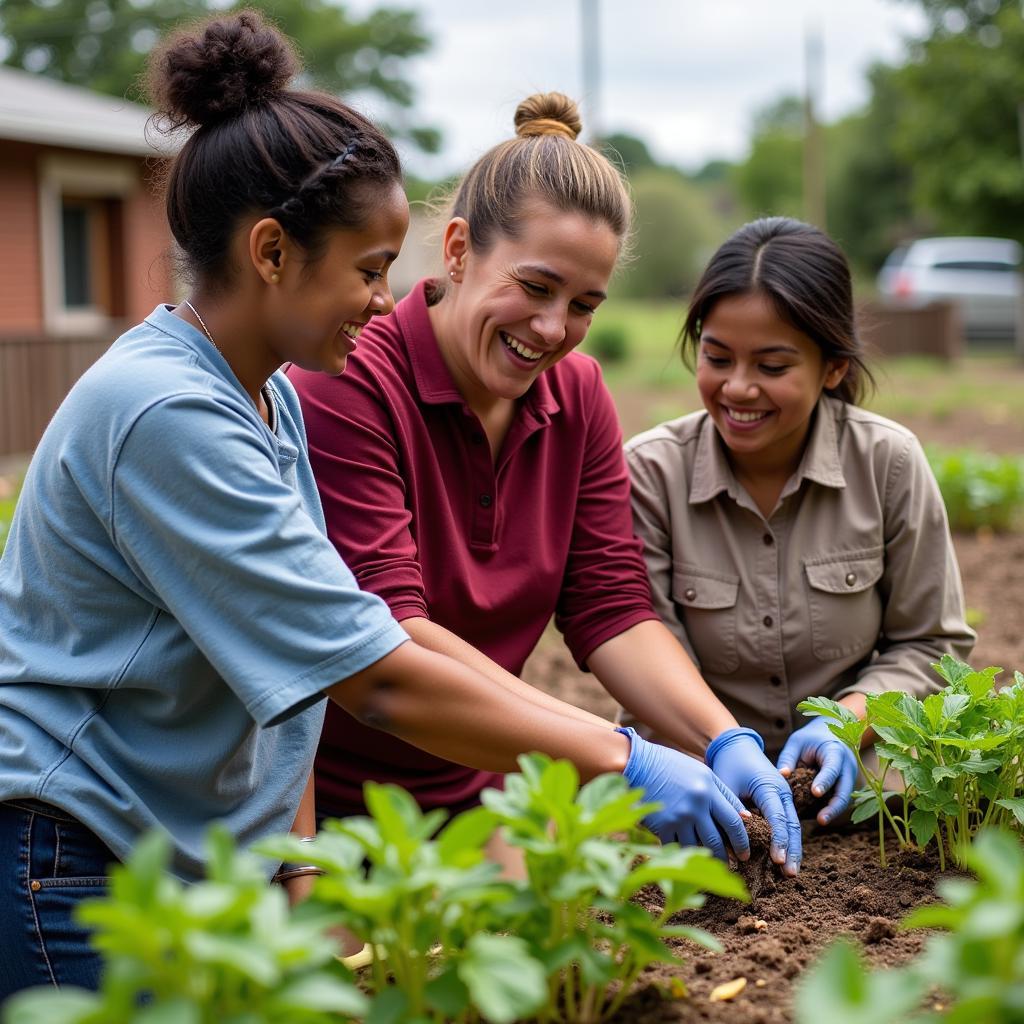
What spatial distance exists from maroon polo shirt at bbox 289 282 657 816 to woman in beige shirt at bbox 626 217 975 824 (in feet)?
0.56

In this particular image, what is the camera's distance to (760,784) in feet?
7.15

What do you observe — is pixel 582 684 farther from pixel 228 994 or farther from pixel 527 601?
pixel 228 994

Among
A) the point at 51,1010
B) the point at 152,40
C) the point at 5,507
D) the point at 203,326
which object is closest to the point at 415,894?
the point at 51,1010

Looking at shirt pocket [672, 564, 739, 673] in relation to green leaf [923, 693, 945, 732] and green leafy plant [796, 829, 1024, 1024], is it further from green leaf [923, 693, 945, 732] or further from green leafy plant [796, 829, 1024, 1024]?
green leafy plant [796, 829, 1024, 1024]

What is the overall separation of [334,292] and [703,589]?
1.27 metres

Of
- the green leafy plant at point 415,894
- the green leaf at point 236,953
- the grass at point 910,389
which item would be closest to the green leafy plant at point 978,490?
the grass at point 910,389

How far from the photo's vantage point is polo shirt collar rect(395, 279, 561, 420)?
245 cm

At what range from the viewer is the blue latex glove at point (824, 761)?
2.26 meters

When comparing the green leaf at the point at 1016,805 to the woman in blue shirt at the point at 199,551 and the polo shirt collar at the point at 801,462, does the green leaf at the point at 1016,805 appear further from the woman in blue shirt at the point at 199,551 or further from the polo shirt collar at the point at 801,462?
the polo shirt collar at the point at 801,462

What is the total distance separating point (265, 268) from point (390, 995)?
986 mm

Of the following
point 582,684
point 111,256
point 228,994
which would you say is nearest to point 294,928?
point 228,994

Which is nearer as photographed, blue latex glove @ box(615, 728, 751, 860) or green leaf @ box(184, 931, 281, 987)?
green leaf @ box(184, 931, 281, 987)

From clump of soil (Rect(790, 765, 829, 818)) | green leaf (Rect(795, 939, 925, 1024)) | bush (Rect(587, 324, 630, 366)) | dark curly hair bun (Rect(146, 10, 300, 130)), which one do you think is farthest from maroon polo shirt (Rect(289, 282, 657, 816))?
bush (Rect(587, 324, 630, 366))

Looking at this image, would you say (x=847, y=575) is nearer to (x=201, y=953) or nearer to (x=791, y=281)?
(x=791, y=281)
